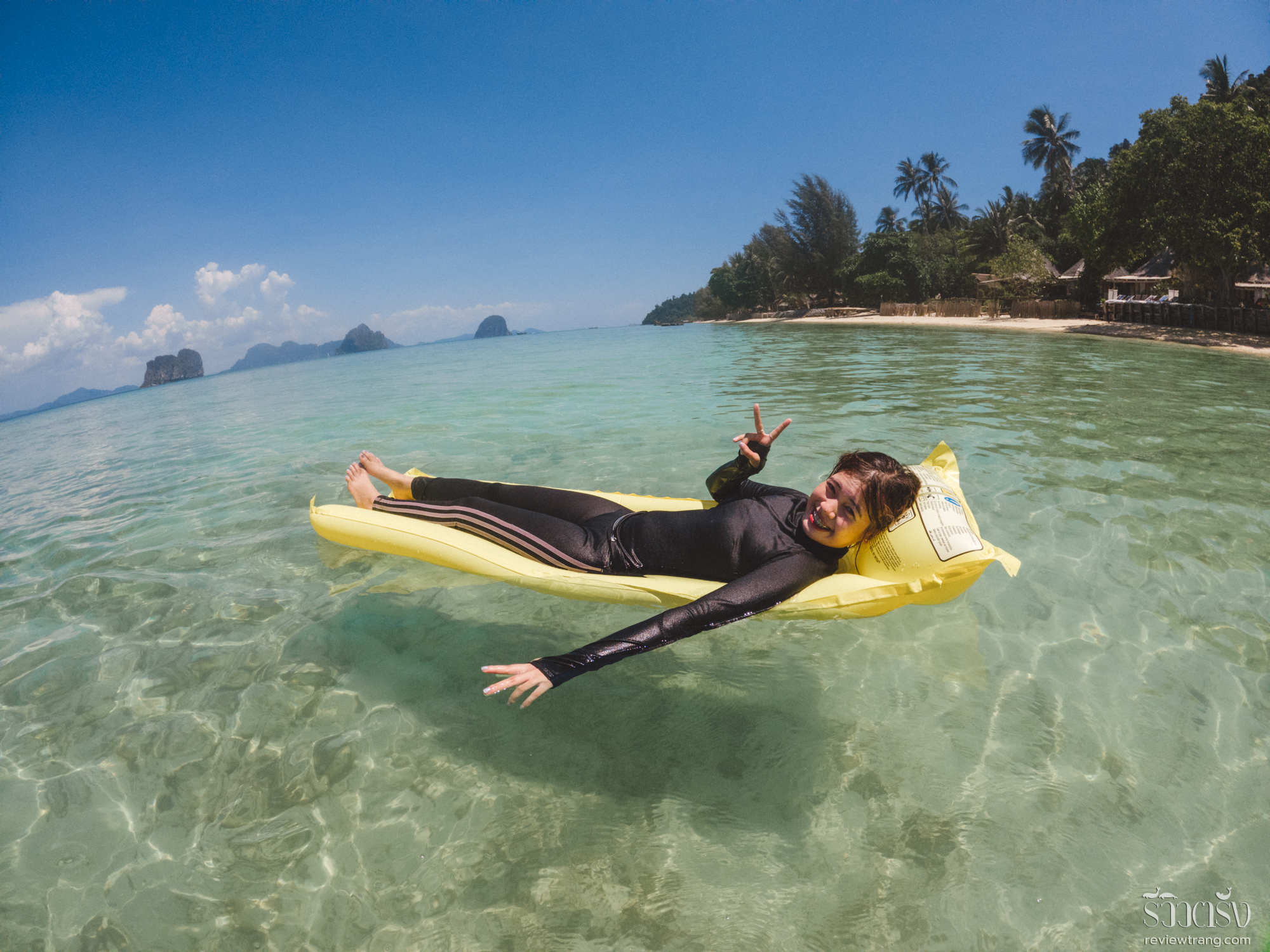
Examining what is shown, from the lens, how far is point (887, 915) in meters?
1.82

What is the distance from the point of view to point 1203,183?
631 inches

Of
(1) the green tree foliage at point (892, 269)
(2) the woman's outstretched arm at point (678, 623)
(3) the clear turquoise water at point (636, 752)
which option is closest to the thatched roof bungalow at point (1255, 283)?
(1) the green tree foliage at point (892, 269)

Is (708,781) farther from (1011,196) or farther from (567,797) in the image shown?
(1011,196)

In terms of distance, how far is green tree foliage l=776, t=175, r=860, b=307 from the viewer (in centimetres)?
5059

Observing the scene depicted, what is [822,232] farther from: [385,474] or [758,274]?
[385,474]

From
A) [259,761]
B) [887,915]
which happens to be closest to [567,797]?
[887,915]

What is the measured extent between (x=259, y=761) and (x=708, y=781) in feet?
5.88

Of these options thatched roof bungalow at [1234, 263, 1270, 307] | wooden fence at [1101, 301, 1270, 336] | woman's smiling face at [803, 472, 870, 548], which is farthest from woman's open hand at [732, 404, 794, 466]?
thatched roof bungalow at [1234, 263, 1270, 307]

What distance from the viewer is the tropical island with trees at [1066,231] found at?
15.8 metres

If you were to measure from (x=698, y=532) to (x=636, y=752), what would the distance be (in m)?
0.95

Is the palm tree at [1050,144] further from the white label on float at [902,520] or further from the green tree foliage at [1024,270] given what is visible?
the white label on float at [902,520]

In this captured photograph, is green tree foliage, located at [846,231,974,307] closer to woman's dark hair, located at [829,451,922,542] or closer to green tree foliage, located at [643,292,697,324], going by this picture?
woman's dark hair, located at [829,451,922,542]

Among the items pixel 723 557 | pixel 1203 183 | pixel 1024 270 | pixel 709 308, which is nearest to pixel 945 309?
pixel 1024 270

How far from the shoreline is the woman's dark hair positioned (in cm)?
1790
